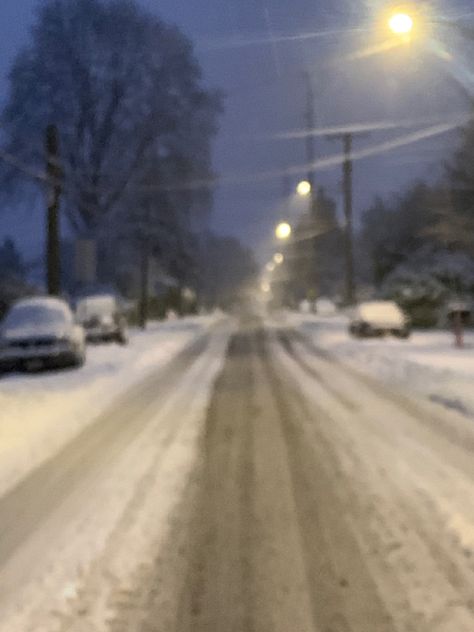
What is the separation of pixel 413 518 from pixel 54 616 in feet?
11.3

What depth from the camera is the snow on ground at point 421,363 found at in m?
18.3

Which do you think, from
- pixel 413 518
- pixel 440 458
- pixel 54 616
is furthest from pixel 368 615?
pixel 440 458

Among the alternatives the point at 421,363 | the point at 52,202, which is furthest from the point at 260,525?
the point at 52,202

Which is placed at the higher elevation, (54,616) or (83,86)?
(83,86)

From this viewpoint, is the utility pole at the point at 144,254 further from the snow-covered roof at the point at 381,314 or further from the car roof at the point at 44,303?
the car roof at the point at 44,303

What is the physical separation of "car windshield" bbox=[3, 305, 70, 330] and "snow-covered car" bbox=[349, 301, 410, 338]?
15621mm

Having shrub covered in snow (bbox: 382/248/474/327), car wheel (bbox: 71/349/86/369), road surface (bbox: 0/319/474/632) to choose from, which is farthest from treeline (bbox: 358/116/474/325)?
road surface (bbox: 0/319/474/632)

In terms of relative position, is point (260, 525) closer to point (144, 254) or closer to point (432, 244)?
point (144, 254)

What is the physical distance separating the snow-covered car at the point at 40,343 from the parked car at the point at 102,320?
39.7 feet

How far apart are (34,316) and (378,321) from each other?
16753 millimetres

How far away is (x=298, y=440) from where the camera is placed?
13055 mm

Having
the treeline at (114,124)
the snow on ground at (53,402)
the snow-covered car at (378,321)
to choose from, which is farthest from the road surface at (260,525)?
the treeline at (114,124)

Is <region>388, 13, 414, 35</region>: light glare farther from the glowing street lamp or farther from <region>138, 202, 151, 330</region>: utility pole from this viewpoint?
<region>138, 202, 151, 330</region>: utility pole

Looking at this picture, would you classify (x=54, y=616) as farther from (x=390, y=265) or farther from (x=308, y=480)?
→ (x=390, y=265)
